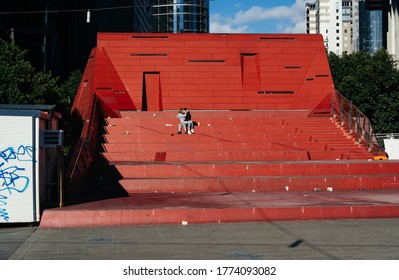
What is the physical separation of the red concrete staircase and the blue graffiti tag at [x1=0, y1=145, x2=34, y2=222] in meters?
0.93

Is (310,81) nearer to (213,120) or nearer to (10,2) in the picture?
(213,120)

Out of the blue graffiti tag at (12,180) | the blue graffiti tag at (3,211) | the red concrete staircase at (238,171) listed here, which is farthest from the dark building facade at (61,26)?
the blue graffiti tag at (3,211)

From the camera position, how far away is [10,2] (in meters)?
52.3

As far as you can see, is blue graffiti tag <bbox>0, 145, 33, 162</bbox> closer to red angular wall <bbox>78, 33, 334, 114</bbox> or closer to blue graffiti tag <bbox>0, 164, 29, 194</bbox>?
blue graffiti tag <bbox>0, 164, 29, 194</bbox>

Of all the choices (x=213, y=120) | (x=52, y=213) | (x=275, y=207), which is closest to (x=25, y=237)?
(x=52, y=213)

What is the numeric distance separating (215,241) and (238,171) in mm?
8693

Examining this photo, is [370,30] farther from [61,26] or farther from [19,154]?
[19,154]

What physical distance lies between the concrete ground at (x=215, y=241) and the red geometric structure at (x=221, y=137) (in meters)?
0.80

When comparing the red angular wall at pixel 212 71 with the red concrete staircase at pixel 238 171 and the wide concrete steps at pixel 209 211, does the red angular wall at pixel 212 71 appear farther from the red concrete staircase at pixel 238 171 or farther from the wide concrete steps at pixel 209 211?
the wide concrete steps at pixel 209 211

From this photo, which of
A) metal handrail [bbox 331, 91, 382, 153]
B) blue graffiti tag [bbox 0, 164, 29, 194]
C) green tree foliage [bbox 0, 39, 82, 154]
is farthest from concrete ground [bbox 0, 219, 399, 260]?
green tree foliage [bbox 0, 39, 82, 154]

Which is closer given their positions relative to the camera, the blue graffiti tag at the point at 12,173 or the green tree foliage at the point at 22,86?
the blue graffiti tag at the point at 12,173

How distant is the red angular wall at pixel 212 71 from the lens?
31641 millimetres

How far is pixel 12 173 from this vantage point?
14.2 m

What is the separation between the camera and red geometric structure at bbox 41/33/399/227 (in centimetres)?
1532
